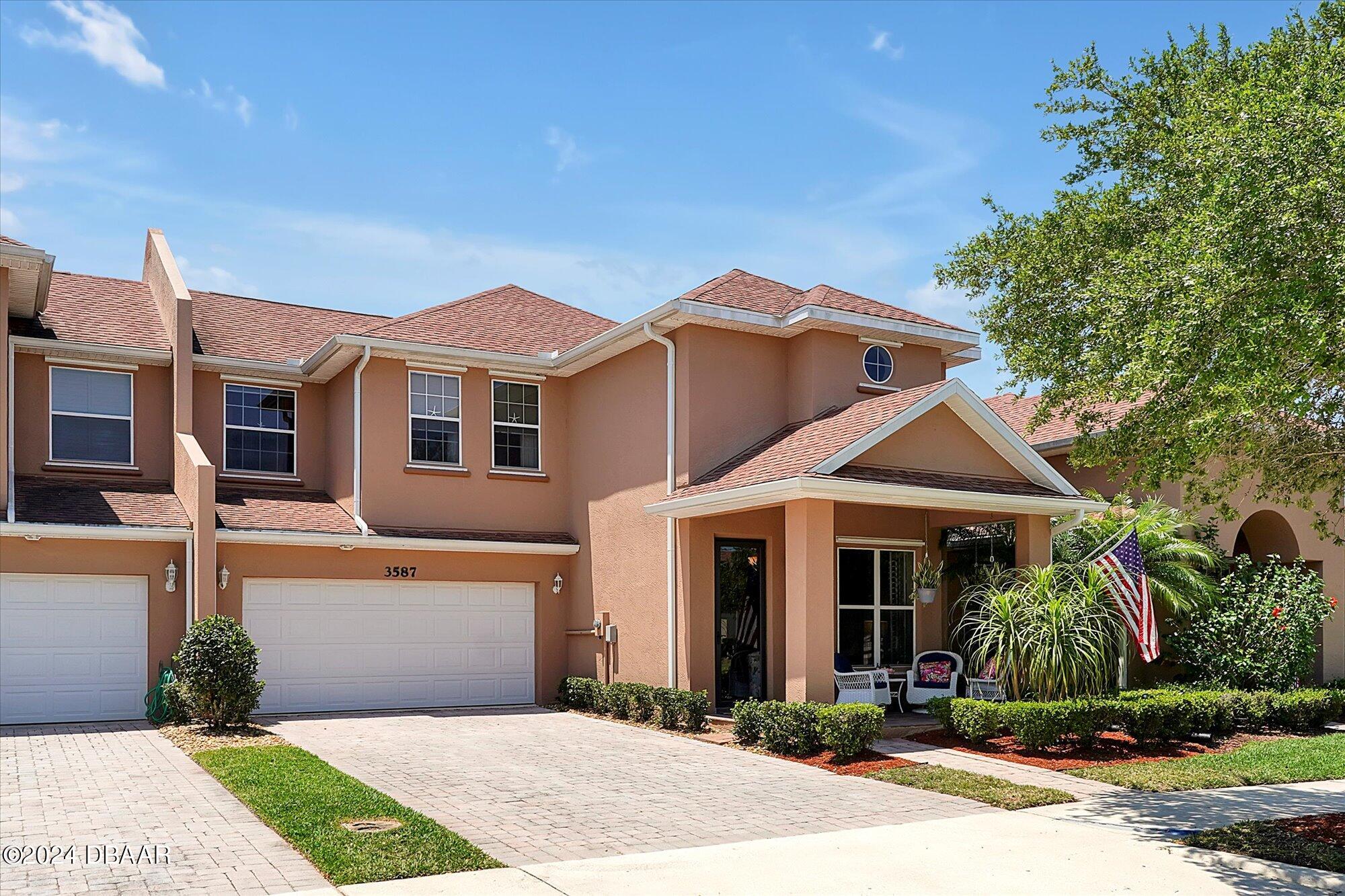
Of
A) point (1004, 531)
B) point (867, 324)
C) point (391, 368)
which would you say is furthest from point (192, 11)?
point (1004, 531)

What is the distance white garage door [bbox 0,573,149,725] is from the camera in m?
16.4

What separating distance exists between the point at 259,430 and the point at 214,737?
22.8 feet

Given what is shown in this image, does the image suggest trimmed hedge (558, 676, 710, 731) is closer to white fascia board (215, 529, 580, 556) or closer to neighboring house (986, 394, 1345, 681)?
white fascia board (215, 529, 580, 556)

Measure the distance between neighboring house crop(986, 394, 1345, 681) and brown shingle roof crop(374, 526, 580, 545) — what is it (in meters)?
8.86

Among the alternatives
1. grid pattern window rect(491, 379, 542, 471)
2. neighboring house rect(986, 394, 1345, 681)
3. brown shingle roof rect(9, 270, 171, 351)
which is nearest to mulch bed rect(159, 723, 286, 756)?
grid pattern window rect(491, 379, 542, 471)

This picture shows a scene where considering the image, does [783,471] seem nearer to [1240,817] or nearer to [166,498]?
[1240,817]

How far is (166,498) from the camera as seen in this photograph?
734 inches

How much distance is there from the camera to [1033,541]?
16250mm

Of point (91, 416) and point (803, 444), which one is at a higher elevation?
point (91, 416)

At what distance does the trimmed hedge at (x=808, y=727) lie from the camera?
43.7 feet

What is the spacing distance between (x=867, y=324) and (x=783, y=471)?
12.8 ft

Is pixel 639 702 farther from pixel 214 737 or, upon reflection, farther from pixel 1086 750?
pixel 1086 750

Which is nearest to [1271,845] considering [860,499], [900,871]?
[900,871]

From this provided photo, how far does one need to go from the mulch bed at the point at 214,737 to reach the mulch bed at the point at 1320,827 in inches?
447
